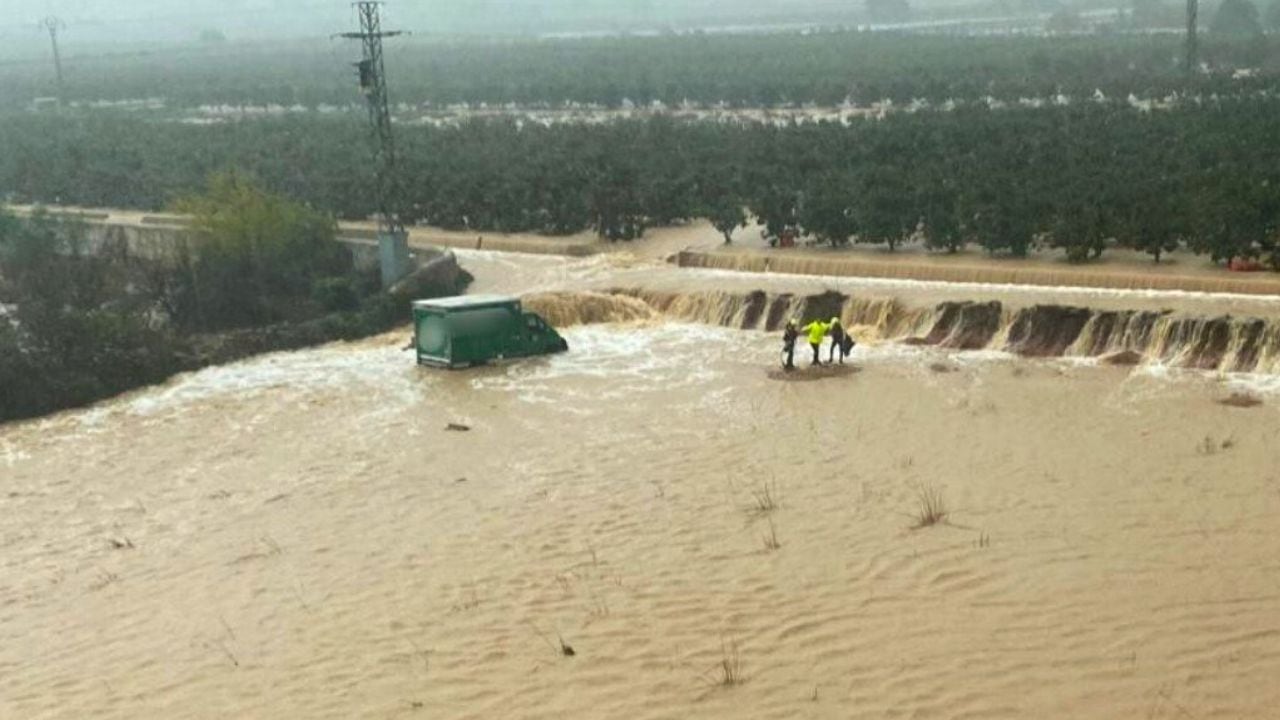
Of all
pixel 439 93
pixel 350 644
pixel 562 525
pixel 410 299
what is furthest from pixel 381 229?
pixel 439 93

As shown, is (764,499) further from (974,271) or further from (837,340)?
(974,271)

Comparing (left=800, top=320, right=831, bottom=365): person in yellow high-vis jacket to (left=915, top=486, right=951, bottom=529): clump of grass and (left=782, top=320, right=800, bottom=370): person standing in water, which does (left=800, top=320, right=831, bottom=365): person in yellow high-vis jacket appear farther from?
(left=915, top=486, right=951, bottom=529): clump of grass

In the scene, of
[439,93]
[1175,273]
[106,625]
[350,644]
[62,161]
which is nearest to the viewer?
[350,644]

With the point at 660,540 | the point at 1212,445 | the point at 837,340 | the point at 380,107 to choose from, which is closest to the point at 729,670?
the point at 660,540

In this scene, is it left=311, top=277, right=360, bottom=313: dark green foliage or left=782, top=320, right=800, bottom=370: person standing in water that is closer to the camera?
left=782, top=320, right=800, bottom=370: person standing in water

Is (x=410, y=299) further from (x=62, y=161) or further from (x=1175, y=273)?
(x=62, y=161)

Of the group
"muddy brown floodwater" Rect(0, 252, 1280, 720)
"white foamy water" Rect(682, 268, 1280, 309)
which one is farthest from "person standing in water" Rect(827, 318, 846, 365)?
"white foamy water" Rect(682, 268, 1280, 309)
